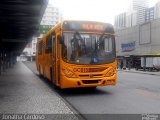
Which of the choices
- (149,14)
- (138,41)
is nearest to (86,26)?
(138,41)

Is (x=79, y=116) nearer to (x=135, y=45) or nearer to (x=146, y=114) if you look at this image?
(x=146, y=114)

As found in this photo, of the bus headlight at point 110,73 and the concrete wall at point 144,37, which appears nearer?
the bus headlight at point 110,73

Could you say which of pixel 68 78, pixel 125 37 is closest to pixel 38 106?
pixel 68 78

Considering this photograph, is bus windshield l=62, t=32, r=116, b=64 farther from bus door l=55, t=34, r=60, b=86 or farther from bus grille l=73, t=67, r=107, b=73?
bus door l=55, t=34, r=60, b=86

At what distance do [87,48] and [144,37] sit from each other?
50517mm

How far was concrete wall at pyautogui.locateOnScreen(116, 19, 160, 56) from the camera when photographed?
2304 inches

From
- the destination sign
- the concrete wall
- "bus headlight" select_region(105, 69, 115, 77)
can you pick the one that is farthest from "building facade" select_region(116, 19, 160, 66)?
"bus headlight" select_region(105, 69, 115, 77)

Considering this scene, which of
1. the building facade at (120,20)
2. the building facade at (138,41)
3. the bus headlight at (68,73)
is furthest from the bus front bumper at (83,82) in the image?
the building facade at (120,20)

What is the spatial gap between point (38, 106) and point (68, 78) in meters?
3.05

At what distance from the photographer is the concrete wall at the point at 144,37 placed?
5853 centimetres

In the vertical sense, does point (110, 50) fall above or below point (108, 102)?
above

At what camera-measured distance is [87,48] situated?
46.1ft

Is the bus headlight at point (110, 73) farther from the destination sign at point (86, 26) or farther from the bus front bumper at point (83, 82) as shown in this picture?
the destination sign at point (86, 26)

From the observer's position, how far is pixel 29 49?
491ft
